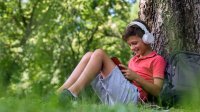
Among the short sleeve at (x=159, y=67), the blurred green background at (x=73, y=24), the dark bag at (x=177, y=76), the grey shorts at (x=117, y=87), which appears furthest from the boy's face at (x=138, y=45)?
the blurred green background at (x=73, y=24)

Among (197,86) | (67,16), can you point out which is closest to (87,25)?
(67,16)

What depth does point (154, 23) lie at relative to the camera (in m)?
5.79

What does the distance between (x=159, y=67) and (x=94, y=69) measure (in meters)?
0.69

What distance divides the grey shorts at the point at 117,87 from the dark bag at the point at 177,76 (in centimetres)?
29

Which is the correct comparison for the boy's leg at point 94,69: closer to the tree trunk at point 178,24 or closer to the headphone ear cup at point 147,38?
the headphone ear cup at point 147,38

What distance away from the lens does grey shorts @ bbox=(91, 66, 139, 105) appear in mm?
4895

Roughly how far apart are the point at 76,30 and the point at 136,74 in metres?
6.63

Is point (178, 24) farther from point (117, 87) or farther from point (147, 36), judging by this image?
point (117, 87)

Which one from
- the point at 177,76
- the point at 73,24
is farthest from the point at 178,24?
the point at 73,24

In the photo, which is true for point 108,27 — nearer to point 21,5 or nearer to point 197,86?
point 21,5

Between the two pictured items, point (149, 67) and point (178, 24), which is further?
point (178, 24)

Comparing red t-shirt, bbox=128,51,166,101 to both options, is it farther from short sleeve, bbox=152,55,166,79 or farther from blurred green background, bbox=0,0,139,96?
blurred green background, bbox=0,0,139,96

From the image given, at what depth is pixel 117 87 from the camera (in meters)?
4.90

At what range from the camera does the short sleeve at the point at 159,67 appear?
498 centimetres
